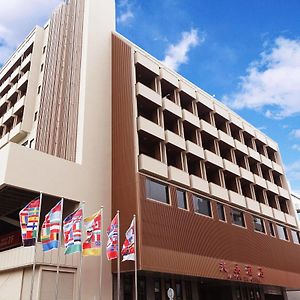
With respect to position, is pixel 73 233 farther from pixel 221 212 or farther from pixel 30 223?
pixel 221 212

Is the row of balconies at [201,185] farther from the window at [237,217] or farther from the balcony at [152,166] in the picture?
the window at [237,217]

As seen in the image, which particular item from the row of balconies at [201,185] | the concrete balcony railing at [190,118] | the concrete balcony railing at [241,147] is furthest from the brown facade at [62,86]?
the concrete balcony railing at [241,147]

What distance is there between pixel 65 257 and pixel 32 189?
533 centimetres

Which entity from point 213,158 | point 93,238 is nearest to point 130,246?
point 93,238

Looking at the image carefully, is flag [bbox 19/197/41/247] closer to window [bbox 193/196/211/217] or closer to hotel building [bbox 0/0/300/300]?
hotel building [bbox 0/0/300/300]

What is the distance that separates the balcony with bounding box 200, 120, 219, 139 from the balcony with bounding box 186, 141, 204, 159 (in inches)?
132

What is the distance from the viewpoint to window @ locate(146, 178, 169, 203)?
2844 centimetres

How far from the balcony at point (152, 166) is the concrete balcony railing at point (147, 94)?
6.40 meters

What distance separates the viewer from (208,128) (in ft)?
131

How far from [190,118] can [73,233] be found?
20.5m

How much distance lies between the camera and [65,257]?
25.0 m

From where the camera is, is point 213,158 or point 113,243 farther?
point 213,158

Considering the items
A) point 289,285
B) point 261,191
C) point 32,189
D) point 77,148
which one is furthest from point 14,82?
point 289,285

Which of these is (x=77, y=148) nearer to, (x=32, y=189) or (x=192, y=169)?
(x=32, y=189)
